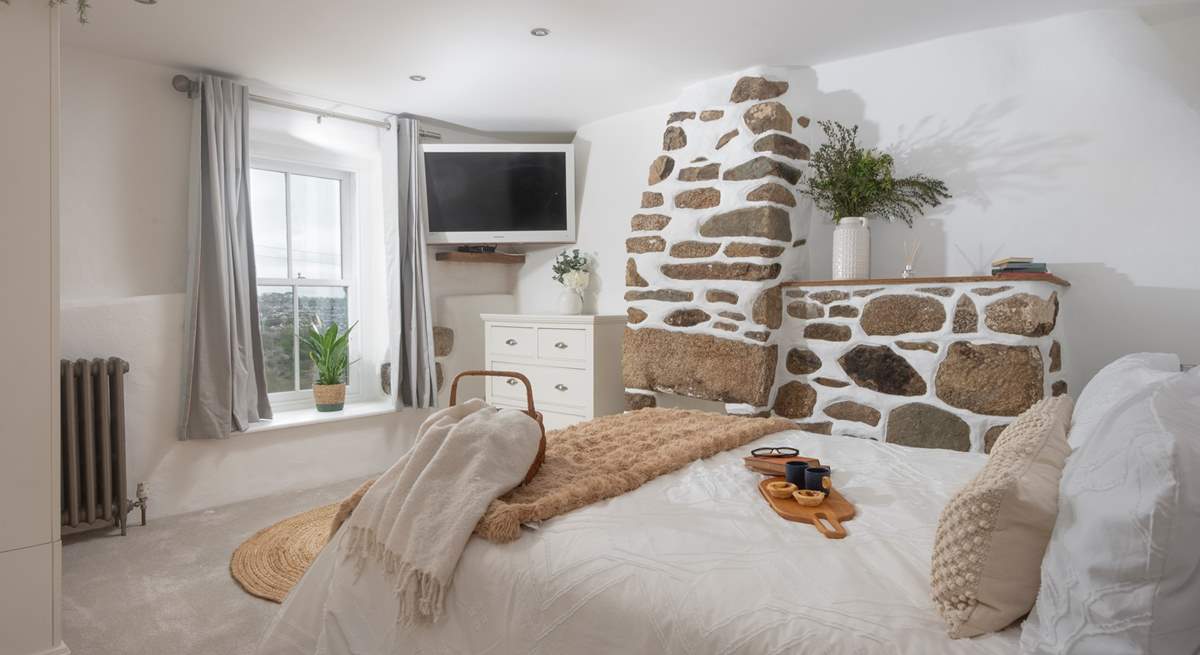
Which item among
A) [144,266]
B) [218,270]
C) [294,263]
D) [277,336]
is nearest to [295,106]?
[294,263]

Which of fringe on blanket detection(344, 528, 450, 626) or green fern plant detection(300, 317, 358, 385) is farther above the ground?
green fern plant detection(300, 317, 358, 385)

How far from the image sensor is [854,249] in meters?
3.05

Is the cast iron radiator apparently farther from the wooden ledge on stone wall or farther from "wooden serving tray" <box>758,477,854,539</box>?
the wooden ledge on stone wall

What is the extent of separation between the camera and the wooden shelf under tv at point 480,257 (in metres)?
4.33

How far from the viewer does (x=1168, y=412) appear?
0.85 m

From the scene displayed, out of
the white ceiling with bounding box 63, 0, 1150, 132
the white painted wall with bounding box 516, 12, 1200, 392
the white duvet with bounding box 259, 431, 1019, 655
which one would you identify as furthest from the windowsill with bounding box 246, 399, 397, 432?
the white painted wall with bounding box 516, 12, 1200, 392

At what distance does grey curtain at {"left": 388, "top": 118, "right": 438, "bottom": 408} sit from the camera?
13.3ft

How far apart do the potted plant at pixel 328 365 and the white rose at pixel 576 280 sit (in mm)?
1361

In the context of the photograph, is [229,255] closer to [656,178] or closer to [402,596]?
[656,178]

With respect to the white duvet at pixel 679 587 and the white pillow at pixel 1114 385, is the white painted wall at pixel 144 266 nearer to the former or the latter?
the white duvet at pixel 679 587

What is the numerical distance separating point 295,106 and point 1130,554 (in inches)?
160

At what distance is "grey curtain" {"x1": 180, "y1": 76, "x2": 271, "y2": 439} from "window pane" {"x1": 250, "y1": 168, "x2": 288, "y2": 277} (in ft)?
1.31

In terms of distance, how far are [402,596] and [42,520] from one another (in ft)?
4.18

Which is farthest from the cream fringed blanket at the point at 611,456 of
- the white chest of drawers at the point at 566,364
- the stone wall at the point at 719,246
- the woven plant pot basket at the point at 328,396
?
the woven plant pot basket at the point at 328,396
